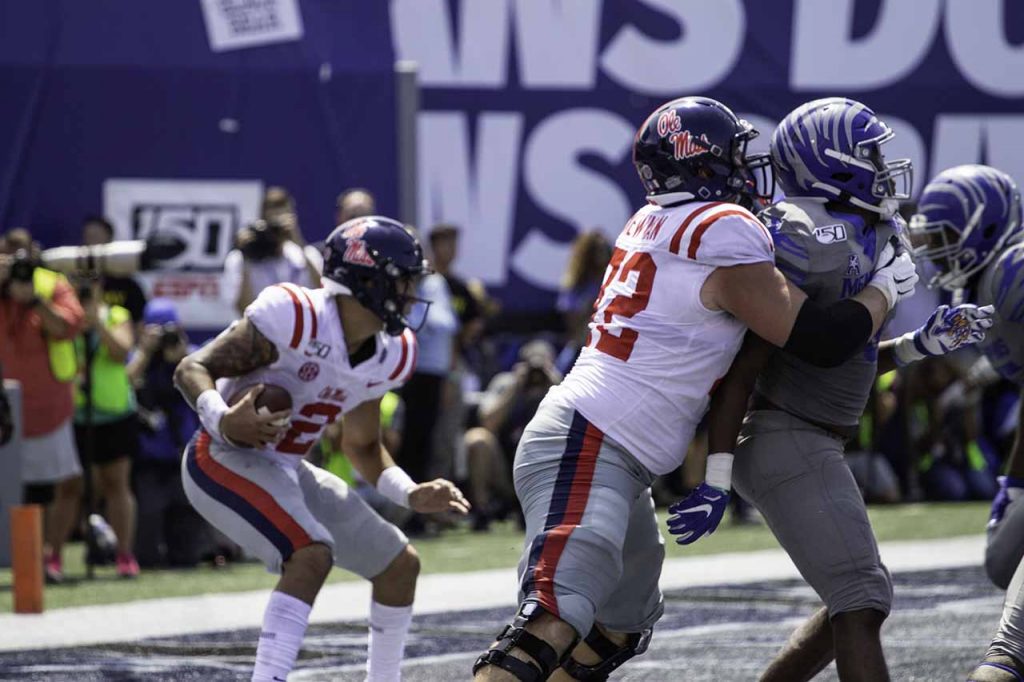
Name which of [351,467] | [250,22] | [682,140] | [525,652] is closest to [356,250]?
[682,140]

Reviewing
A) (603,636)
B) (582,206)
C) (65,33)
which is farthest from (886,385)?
(603,636)

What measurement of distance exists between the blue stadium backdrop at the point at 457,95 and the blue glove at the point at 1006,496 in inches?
251

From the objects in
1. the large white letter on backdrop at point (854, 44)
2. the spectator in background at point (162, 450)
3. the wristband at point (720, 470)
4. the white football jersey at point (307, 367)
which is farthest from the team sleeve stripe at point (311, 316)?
the large white letter on backdrop at point (854, 44)

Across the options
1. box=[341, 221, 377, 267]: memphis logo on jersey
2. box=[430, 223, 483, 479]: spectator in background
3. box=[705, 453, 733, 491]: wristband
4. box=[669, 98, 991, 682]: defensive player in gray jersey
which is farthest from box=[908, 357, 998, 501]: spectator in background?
box=[705, 453, 733, 491]: wristband

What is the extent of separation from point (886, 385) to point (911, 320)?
52cm

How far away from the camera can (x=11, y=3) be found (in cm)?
1091

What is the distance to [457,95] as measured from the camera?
40.8 feet

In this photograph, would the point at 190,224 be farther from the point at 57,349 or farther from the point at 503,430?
the point at 503,430

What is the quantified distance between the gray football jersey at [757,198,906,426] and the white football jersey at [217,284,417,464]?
1.38m

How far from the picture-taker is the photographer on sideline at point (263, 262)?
32.2 ft

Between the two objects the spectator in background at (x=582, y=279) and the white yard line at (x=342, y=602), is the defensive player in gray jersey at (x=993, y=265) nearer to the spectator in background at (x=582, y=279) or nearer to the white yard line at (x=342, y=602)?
the white yard line at (x=342, y=602)

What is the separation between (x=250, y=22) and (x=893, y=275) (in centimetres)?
728

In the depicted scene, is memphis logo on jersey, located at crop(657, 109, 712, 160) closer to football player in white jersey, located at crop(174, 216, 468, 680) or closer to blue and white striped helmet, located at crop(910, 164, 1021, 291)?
football player in white jersey, located at crop(174, 216, 468, 680)

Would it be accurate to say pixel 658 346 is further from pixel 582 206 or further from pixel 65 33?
pixel 582 206
